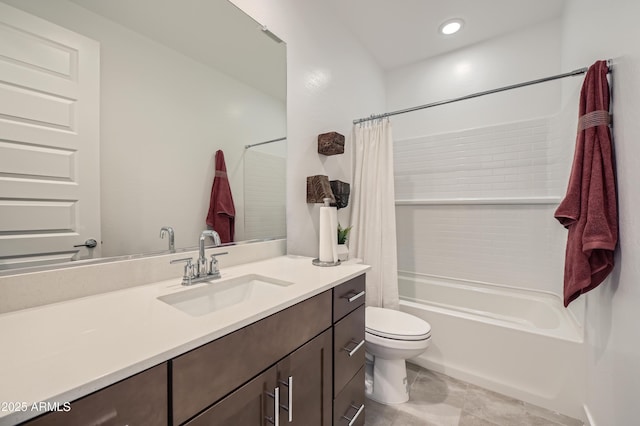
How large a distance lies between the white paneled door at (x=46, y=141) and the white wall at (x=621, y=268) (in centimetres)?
196

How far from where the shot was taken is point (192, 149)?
119cm

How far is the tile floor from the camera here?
145 centimetres

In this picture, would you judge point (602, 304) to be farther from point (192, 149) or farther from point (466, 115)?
point (192, 149)

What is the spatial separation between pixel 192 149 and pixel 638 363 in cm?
193

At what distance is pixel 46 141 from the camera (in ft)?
2.64

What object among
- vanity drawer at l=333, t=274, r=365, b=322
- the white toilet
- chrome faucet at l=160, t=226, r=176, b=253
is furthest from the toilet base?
chrome faucet at l=160, t=226, r=176, b=253

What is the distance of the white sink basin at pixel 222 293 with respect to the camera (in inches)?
36.6

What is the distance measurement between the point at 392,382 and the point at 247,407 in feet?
4.04

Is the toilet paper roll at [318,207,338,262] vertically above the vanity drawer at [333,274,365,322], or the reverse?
the toilet paper roll at [318,207,338,262]

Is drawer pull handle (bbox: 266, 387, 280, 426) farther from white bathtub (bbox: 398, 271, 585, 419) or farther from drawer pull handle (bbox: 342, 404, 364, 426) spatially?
white bathtub (bbox: 398, 271, 585, 419)

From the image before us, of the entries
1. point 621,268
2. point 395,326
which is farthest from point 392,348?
point 621,268

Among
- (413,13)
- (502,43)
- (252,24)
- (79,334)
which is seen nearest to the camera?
(79,334)

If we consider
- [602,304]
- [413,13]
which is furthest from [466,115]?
[602,304]

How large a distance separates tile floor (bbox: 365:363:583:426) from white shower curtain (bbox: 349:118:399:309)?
594 mm
